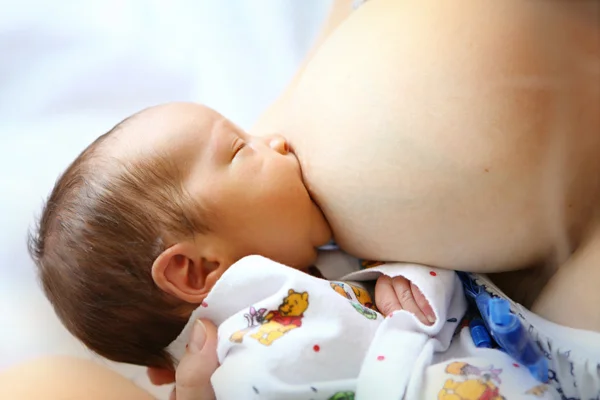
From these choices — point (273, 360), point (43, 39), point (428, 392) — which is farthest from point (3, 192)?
point (428, 392)

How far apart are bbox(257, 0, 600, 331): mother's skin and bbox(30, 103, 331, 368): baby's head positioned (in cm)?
7

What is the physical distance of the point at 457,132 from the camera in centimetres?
58

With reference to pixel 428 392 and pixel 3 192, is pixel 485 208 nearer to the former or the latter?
pixel 428 392

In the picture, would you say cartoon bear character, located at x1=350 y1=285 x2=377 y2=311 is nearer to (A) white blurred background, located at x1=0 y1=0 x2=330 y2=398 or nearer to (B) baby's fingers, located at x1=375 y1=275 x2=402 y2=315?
(B) baby's fingers, located at x1=375 y1=275 x2=402 y2=315

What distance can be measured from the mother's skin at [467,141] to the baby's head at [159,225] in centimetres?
7

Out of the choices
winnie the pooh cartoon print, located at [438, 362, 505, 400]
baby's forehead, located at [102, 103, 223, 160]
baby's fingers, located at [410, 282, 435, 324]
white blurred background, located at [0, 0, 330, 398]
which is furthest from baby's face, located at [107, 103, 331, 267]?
white blurred background, located at [0, 0, 330, 398]

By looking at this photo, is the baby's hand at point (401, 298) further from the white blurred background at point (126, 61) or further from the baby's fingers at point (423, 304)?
the white blurred background at point (126, 61)

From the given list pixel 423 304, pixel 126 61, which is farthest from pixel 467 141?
pixel 126 61

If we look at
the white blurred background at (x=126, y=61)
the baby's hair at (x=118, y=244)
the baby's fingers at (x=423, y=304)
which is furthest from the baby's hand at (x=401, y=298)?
the white blurred background at (x=126, y=61)

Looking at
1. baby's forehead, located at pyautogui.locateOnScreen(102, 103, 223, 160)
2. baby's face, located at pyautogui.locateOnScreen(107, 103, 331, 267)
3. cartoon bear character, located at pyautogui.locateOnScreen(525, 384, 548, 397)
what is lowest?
cartoon bear character, located at pyautogui.locateOnScreen(525, 384, 548, 397)

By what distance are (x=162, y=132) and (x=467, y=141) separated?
0.35 meters

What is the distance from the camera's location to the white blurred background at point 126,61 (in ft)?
3.58

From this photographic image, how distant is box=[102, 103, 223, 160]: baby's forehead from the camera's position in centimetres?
73

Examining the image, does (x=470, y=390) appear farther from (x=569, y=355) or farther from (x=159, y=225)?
(x=159, y=225)
